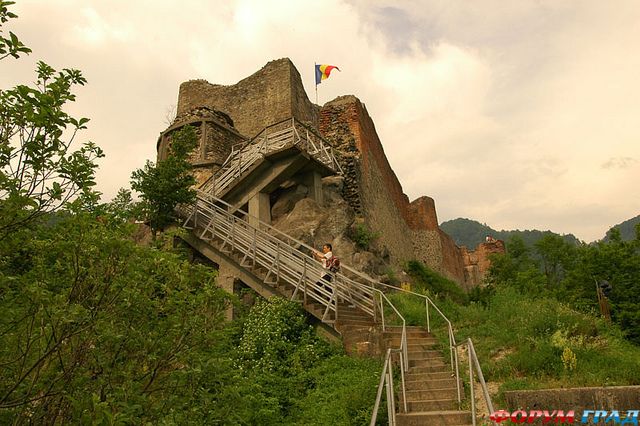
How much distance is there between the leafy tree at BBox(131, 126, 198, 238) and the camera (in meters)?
13.6

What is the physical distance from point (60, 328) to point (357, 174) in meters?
16.2

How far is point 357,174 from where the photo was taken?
19469mm

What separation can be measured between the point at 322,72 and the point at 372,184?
302 inches

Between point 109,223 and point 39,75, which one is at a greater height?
point 39,75

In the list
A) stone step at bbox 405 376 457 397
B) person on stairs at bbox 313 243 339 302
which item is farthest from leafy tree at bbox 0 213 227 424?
person on stairs at bbox 313 243 339 302

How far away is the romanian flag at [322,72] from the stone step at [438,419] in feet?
70.3

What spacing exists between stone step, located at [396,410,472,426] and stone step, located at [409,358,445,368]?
201cm

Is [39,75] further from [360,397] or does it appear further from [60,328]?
[360,397]

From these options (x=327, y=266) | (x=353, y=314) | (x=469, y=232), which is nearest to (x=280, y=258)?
(x=327, y=266)

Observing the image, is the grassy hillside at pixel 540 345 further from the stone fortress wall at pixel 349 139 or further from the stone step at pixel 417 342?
the stone fortress wall at pixel 349 139

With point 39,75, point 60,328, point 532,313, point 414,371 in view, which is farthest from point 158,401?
point 532,313

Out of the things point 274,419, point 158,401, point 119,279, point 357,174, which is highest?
point 357,174

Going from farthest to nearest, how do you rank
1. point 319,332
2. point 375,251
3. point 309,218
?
point 375,251
point 309,218
point 319,332

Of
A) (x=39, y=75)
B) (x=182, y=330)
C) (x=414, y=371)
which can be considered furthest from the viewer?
Answer: (x=414, y=371)
